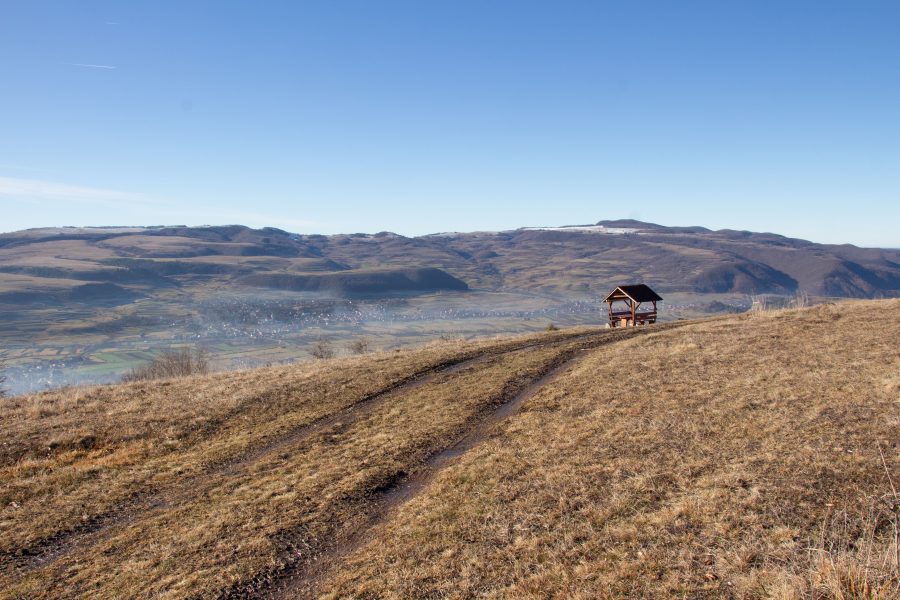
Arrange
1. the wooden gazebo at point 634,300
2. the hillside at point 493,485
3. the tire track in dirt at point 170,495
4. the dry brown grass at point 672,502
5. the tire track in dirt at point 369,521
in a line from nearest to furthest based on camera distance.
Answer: the dry brown grass at point 672,502 → the hillside at point 493,485 → the tire track in dirt at point 369,521 → the tire track in dirt at point 170,495 → the wooden gazebo at point 634,300

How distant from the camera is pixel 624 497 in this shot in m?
10.7

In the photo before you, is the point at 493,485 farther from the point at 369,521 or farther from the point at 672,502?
the point at 672,502

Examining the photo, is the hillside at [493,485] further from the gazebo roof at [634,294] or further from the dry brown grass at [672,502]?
the gazebo roof at [634,294]

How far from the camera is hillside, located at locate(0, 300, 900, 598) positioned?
27.6 feet

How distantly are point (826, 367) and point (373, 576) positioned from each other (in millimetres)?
18608

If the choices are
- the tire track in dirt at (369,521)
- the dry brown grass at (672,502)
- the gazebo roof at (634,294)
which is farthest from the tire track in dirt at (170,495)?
the gazebo roof at (634,294)

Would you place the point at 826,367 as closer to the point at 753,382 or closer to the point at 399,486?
the point at 753,382

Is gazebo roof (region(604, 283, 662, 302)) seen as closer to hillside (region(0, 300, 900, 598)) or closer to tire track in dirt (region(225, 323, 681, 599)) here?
hillside (region(0, 300, 900, 598))

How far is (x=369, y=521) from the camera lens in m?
11.6

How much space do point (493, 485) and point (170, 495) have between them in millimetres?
9218

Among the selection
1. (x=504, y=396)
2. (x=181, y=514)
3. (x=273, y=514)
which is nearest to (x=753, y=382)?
(x=504, y=396)

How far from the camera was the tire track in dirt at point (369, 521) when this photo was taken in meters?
9.27

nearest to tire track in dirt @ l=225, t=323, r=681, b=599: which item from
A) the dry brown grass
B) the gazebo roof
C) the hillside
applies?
the hillside

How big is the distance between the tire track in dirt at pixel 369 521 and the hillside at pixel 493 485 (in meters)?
0.06
